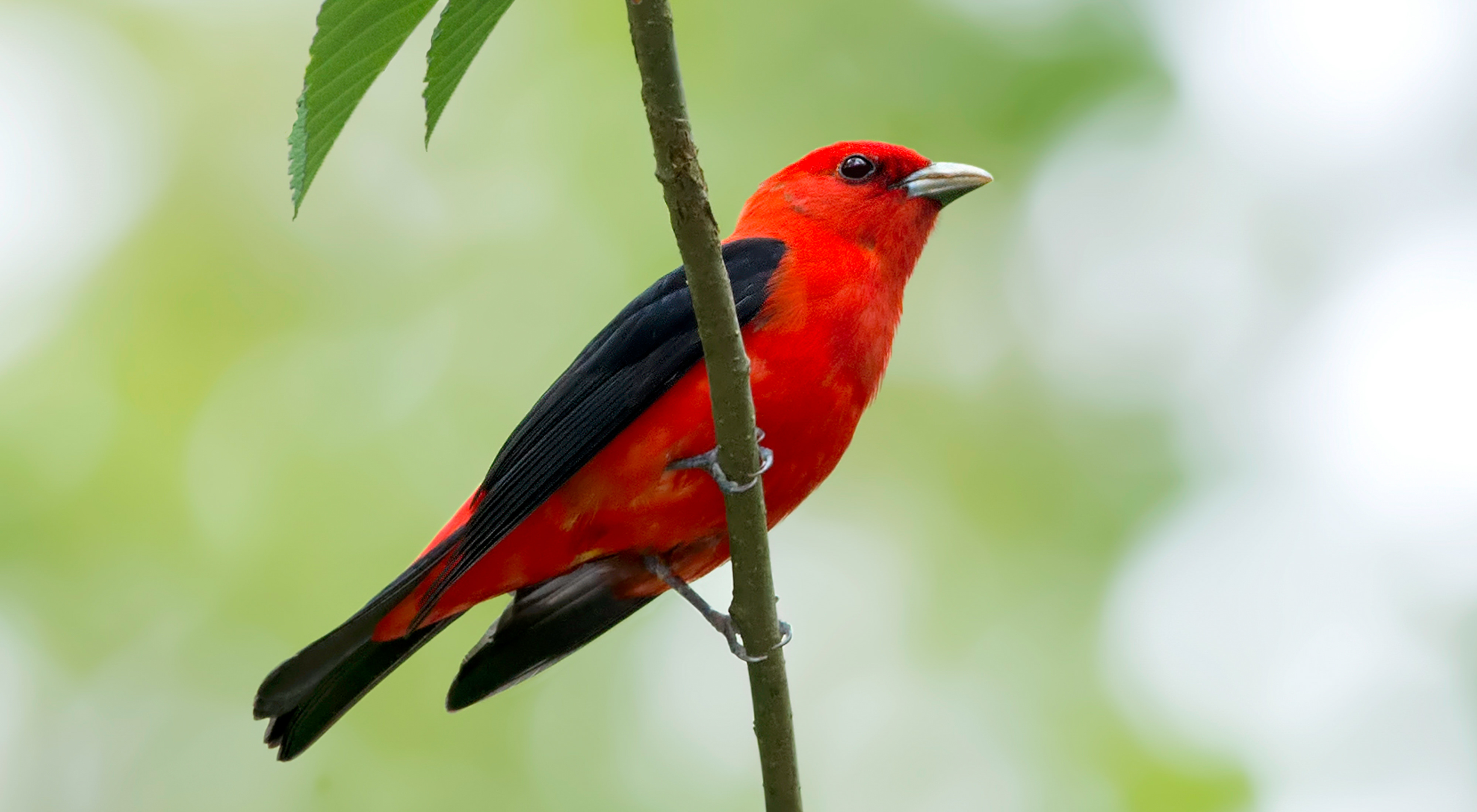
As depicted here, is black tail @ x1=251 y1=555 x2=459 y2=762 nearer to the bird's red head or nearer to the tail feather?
the tail feather

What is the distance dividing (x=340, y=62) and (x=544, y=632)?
3051 mm

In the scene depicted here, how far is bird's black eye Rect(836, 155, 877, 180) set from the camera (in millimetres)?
4637

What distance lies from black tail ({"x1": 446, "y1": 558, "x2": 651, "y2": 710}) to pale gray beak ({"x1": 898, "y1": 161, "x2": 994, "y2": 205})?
165cm

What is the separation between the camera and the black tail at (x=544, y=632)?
421cm

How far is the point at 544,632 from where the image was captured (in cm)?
425

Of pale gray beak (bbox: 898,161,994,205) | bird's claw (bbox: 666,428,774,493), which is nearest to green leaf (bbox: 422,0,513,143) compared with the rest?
bird's claw (bbox: 666,428,774,493)

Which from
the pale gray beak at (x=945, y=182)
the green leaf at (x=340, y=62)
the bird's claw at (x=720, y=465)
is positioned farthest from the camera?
the pale gray beak at (x=945, y=182)

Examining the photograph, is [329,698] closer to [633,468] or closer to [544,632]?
[544,632]

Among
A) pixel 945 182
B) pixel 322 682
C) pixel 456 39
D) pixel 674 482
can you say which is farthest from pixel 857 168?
pixel 456 39

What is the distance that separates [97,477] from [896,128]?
4.41 m

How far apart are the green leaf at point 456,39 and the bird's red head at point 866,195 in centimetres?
290

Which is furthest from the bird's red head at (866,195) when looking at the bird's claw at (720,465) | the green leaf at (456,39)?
the green leaf at (456,39)

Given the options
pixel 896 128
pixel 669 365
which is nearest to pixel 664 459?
pixel 669 365

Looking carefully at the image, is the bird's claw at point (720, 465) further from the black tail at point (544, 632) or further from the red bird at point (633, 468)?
the black tail at point (544, 632)
